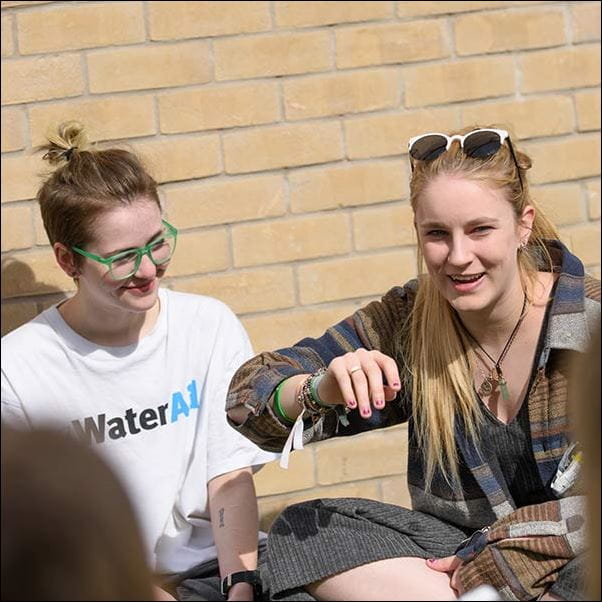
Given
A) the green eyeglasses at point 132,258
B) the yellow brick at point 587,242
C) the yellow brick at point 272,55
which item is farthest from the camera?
the yellow brick at point 587,242

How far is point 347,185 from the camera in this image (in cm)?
387

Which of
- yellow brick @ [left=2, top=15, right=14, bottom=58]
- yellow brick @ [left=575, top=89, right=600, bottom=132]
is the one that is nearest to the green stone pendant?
yellow brick @ [left=575, top=89, right=600, bottom=132]

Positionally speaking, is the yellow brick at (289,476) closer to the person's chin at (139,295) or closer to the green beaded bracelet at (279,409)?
the person's chin at (139,295)

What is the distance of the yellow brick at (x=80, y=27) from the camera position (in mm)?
3672

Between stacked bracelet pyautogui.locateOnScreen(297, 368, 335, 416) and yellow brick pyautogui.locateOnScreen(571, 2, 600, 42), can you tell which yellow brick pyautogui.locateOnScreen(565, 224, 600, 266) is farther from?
stacked bracelet pyautogui.locateOnScreen(297, 368, 335, 416)

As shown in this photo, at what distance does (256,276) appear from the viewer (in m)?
3.82

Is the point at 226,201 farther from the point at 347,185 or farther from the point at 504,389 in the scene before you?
the point at 504,389

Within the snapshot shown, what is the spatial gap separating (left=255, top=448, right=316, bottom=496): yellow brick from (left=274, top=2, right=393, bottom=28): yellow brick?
4.30 ft

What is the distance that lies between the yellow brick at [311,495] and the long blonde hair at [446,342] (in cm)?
98

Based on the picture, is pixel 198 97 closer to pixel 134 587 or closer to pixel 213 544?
pixel 213 544

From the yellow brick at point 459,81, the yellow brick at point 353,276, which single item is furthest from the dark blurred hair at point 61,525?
the yellow brick at point 459,81

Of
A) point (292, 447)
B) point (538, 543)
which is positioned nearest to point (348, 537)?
point (292, 447)

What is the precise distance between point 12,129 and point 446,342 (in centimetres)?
153

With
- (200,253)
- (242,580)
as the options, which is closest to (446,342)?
(242,580)
